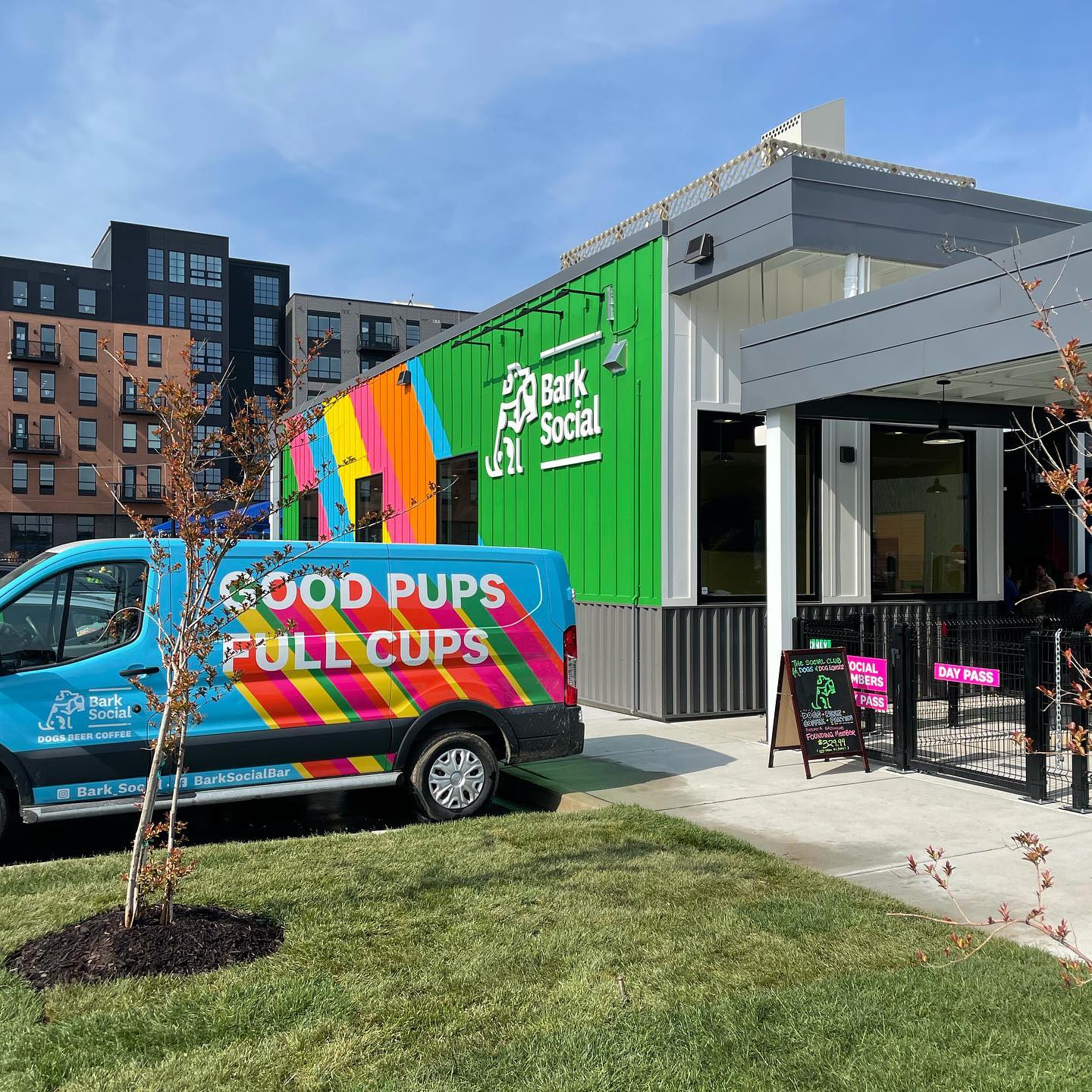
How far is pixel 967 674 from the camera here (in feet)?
28.5

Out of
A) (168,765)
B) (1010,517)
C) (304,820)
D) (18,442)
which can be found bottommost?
(304,820)

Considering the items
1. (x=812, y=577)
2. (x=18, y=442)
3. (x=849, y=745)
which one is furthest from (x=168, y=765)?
(x=18, y=442)

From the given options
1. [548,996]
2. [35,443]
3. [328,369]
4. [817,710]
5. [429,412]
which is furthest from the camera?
[328,369]

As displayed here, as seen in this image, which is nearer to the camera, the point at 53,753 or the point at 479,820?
the point at 53,753

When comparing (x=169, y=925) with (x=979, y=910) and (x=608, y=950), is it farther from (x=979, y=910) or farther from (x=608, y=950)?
(x=979, y=910)

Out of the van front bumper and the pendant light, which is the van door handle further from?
the pendant light

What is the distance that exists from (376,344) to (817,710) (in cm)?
7484

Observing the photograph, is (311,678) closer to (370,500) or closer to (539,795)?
(539,795)

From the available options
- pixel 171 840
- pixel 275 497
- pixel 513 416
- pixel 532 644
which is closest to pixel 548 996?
pixel 171 840

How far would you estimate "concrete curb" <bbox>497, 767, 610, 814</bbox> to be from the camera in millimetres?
8117

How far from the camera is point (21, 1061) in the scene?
373 cm

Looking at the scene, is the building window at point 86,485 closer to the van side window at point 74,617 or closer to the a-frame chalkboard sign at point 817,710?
the a-frame chalkboard sign at point 817,710

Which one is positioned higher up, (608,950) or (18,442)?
(18,442)

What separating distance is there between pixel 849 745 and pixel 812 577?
3858 mm
